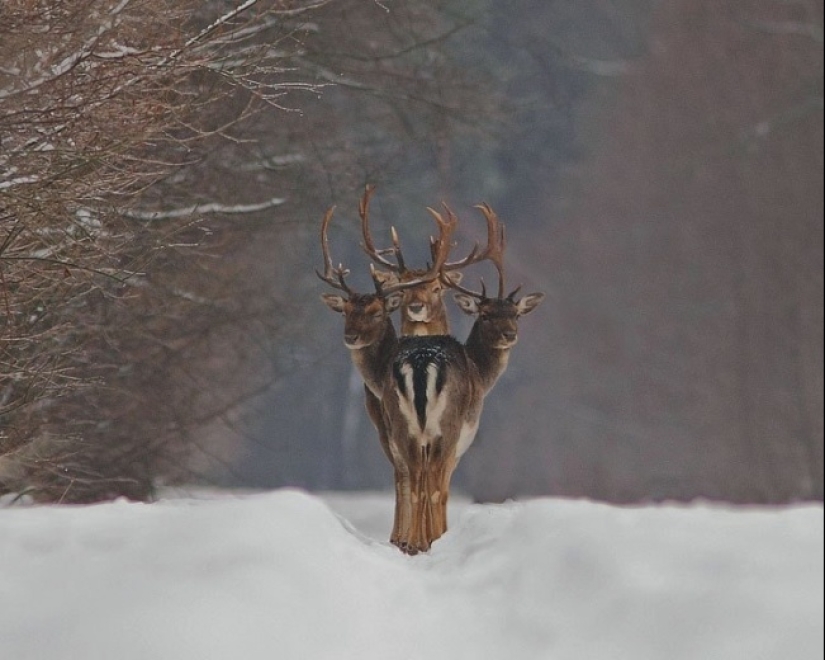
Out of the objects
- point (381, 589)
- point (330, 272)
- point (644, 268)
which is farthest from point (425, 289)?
point (644, 268)

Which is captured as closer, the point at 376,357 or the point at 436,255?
the point at 376,357

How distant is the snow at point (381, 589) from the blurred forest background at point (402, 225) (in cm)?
147

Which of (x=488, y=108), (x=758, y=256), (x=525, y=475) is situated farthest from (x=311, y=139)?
(x=525, y=475)

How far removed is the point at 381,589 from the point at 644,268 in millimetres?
41197

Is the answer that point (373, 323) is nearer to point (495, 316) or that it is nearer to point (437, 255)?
point (495, 316)

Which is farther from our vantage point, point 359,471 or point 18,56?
point 359,471

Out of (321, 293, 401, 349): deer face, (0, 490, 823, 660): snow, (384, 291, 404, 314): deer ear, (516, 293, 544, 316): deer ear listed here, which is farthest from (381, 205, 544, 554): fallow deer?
(0, 490, 823, 660): snow

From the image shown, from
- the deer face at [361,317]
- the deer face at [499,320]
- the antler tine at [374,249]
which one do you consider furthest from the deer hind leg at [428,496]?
the antler tine at [374,249]

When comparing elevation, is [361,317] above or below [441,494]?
above

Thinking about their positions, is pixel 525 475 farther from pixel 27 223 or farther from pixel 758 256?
pixel 27 223

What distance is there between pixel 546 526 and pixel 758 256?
3303 centimetres

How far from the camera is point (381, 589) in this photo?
1073cm

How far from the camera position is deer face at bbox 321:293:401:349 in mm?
14438

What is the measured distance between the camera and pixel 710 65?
49.0 m
